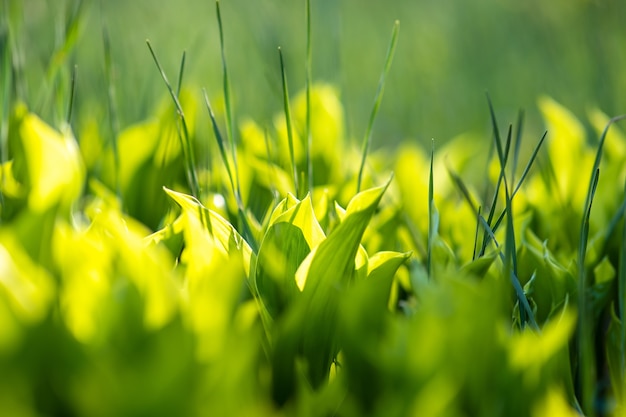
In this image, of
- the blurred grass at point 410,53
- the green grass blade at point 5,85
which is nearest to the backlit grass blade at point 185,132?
the green grass blade at point 5,85

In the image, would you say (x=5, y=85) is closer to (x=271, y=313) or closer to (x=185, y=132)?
(x=185, y=132)

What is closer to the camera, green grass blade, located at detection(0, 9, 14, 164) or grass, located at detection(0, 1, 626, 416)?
grass, located at detection(0, 1, 626, 416)

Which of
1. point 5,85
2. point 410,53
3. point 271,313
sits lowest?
point 410,53

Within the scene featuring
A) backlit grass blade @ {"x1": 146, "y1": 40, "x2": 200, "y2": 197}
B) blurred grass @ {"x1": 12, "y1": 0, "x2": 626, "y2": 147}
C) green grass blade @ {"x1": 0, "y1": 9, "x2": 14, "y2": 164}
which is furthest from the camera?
blurred grass @ {"x1": 12, "y1": 0, "x2": 626, "y2": 147}

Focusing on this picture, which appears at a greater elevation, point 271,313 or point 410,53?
point 271,313

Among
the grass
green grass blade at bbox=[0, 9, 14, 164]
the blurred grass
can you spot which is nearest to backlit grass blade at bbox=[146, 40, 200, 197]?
the grass

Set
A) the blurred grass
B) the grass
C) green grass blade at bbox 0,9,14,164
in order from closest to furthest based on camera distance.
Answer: the grass
green grass blade at bbox 0,9,14,164
the blurred grass

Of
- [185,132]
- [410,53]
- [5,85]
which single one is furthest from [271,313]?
[410,53]

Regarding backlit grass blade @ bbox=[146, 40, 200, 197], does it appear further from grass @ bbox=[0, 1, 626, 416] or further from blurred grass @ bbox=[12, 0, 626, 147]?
blurred grass @ bbox=[12, 0, 626, 147]

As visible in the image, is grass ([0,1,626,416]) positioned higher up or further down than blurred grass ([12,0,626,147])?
higher up

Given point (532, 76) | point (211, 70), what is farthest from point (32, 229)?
point (532, 76)

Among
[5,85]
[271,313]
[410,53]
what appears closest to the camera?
[271,313]
